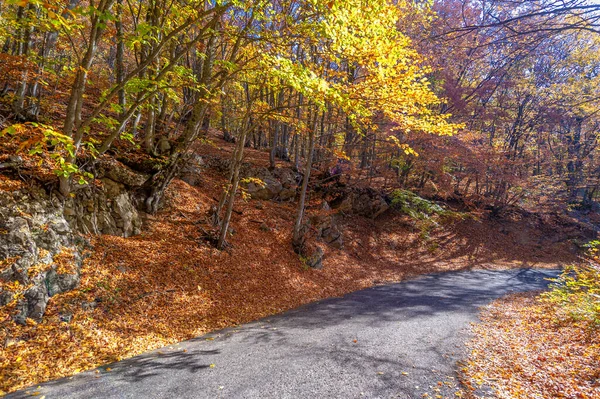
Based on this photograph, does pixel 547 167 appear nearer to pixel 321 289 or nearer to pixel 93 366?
pixel 321 289

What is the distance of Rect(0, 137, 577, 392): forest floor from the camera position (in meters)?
4.53

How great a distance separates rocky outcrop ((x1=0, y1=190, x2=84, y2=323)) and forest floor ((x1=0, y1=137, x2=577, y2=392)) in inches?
10.2

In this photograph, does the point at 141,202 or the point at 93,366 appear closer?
the point at 93,366

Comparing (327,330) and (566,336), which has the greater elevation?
(566,336)

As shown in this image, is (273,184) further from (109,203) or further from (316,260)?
A: (109,203)

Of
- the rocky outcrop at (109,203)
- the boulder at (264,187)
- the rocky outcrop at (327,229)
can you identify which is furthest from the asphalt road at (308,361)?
the boulder at (264,187)

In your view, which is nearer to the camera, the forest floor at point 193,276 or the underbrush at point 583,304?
the forest floor at point 193,276

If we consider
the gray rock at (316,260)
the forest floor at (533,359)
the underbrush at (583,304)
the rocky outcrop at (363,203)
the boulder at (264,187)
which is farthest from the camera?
the rocky outcrop at (363,203)

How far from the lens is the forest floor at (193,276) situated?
14.9ft

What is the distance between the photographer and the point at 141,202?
8461 millimetres

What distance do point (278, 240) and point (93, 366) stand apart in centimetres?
740

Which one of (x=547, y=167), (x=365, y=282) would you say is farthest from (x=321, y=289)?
(x=547, y=167)

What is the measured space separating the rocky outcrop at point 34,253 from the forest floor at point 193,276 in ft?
0.85

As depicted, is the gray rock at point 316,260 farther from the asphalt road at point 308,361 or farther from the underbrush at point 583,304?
the underbrush at point 583,304
